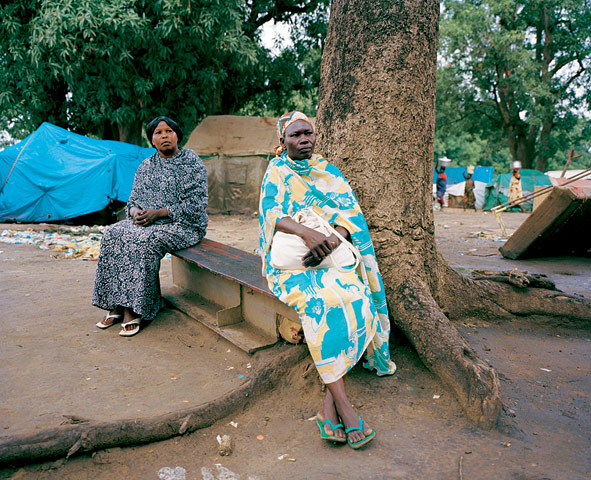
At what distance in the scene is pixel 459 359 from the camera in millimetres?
2609

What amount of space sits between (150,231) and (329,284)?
1.93 metres

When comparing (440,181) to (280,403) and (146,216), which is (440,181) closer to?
(146,216)

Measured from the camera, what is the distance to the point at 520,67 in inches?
719

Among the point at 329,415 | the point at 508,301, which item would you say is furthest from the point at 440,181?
the point at 329,415

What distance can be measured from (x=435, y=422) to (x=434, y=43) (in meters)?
2.62

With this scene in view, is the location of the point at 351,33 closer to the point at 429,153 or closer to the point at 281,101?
the point at 429,153

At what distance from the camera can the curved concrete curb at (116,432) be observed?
210 cm

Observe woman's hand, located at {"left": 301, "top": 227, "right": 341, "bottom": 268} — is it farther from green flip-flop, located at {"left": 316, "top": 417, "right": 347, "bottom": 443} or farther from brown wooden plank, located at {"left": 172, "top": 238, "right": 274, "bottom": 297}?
green flip-flop, located at {"left": 316, "top": 417, "right": 347, "bottom": 443}

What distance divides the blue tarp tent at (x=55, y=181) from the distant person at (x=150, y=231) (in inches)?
299

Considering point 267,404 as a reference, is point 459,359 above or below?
above

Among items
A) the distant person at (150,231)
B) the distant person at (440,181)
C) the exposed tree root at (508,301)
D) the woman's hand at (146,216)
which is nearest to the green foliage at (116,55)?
the distant person at (150,231)

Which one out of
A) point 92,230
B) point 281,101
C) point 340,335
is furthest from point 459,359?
point 281,101

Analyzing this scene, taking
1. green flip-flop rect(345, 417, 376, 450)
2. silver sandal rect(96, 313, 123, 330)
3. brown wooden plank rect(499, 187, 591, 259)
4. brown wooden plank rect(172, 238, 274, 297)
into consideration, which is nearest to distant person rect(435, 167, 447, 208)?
brown wooden plank rect(499, 187, 591, 259)

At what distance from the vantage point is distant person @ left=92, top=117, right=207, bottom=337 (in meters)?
3.71
